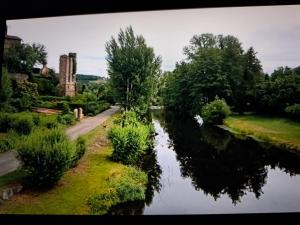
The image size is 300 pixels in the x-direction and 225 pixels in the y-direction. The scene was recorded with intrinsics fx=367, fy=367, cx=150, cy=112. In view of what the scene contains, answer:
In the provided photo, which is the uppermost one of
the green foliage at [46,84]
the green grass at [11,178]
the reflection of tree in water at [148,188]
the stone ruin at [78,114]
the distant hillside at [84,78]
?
the distant hillside at [84,78]

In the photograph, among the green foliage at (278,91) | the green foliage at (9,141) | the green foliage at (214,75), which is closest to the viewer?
the green foliage at (9,141)

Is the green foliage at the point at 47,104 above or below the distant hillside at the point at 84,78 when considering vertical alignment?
below

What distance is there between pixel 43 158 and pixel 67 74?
6.98 feet

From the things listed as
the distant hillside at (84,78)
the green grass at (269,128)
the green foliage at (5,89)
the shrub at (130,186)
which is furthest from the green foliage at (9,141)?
the green grass at (269,128)

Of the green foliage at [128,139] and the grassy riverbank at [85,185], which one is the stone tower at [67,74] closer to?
the grassy riverbank at [85,185]

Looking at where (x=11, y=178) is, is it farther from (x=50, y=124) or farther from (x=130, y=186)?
(x=130, y=186)

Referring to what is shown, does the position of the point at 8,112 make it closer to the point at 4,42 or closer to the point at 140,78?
the point at 4,42

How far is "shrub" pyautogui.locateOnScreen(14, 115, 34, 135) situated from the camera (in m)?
8.01

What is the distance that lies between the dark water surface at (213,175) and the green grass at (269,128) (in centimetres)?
22

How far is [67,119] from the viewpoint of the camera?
870cm

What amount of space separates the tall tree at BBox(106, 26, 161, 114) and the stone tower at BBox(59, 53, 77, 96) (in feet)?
2.90

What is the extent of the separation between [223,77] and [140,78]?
2345mm

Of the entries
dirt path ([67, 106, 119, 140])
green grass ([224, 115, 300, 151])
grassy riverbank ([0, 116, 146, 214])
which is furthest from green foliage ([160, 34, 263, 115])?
grassy riverbank ([0, 116, 146, 214])

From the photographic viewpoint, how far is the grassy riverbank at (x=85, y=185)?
7.06m
